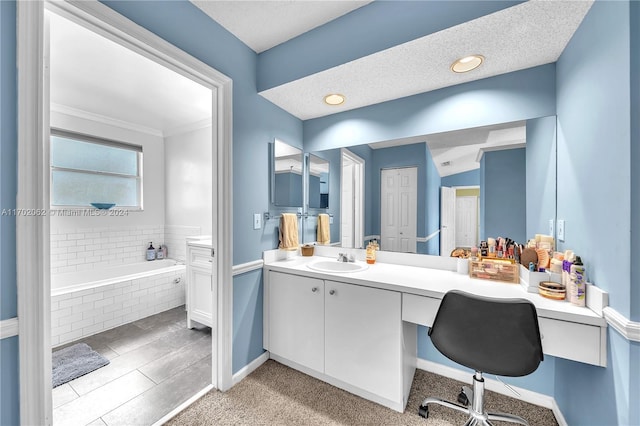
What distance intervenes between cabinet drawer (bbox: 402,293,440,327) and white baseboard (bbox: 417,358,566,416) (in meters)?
0.79

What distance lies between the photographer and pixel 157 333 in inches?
98.5

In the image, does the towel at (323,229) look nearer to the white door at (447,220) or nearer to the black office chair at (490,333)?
the white door at (447,220)

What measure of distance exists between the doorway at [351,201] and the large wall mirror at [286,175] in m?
0.43

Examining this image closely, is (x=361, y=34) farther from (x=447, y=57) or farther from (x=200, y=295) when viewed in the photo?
(x=200, y=295)

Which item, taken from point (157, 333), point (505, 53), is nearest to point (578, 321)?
point (505, 53)

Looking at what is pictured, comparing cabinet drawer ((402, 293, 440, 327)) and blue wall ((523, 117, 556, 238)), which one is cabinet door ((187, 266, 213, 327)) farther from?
blue wall ((523, 117, 556, 238))

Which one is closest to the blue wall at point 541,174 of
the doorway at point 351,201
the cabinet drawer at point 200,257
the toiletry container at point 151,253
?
the doorway at point 351,201

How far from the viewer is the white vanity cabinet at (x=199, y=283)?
8.18 ft

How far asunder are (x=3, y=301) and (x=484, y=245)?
2.44 m

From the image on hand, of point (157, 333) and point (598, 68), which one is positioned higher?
point (598, 68)

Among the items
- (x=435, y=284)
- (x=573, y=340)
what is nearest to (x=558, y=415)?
(x=573, y=340)

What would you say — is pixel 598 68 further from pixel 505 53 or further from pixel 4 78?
pixel 4 78

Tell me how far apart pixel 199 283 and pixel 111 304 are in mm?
957

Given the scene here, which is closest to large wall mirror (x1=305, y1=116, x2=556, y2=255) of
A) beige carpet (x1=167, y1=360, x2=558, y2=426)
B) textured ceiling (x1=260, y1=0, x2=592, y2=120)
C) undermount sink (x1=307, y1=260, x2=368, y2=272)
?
undermount sink (x1=307, y1=260, x2=368, y2=272)
